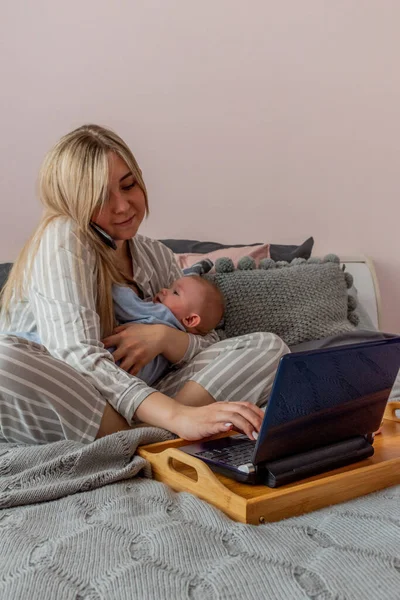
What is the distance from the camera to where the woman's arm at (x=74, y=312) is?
1329mm

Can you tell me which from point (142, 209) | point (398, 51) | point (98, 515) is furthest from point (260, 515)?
point (398, 51)

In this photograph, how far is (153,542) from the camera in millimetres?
818

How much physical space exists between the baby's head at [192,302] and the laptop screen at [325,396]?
628mm

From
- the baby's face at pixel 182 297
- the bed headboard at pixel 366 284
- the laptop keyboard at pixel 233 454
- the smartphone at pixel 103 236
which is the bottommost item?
the bed headboard at pixel 366 284

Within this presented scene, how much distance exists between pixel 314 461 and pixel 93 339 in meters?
0.53

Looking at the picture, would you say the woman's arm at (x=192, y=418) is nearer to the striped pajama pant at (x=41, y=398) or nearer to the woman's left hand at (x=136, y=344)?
the striped pajama pant at (x=41, y=398)

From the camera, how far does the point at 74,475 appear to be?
1.05m

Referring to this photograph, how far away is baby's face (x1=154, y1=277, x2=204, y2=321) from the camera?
5.35 feet

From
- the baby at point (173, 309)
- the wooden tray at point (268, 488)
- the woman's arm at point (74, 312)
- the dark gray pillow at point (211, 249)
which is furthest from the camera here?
the dark gray pillow at point (211, 249)

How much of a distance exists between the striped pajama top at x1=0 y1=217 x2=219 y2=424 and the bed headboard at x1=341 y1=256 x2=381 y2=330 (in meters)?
1.00

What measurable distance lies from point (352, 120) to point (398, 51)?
30 centimetres

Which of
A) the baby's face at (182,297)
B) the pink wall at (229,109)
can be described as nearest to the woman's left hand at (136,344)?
the baby's face at (182,297)

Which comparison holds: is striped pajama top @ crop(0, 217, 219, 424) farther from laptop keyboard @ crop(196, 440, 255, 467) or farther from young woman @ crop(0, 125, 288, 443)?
laptop keyboard @ crop(196, 440, 255, 467)

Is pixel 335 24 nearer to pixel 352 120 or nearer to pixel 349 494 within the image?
pixel 352 120
